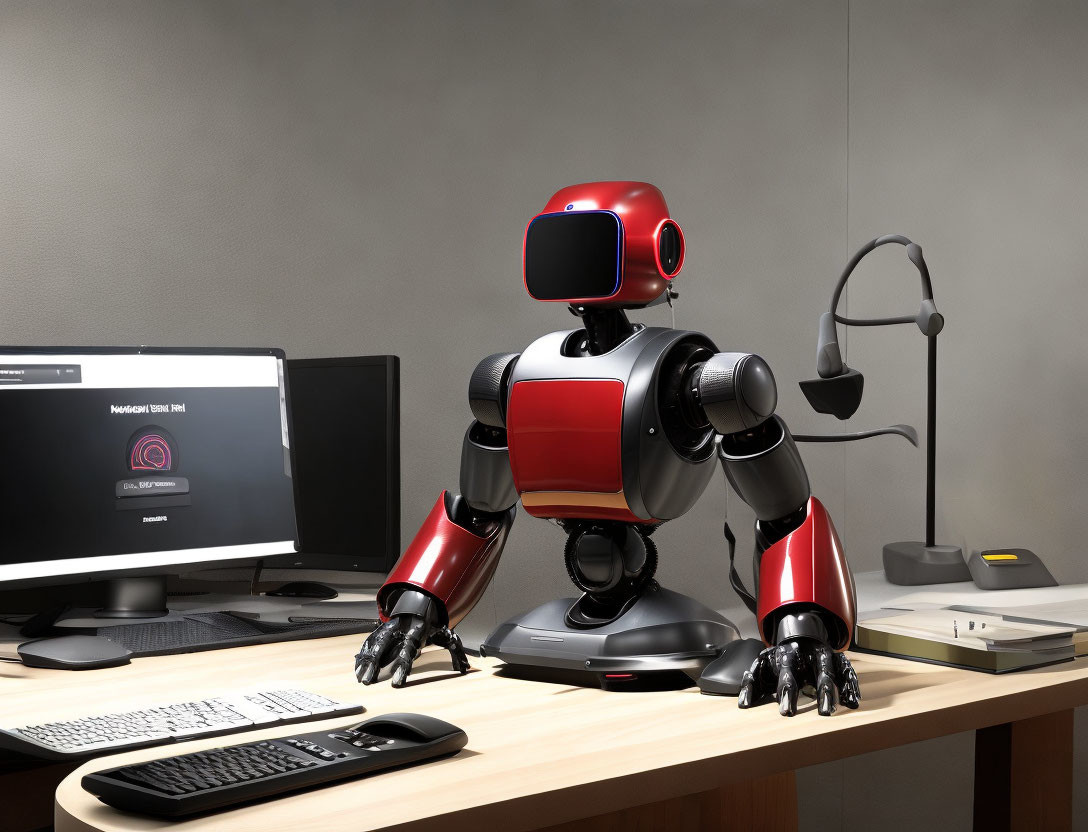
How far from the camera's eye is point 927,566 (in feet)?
7.48

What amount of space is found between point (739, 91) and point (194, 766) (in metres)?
1.96

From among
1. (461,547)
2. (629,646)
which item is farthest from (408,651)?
(629,646)

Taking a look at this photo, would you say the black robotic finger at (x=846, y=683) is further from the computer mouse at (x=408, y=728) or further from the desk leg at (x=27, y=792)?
the desk leg at (x=27, y=792)

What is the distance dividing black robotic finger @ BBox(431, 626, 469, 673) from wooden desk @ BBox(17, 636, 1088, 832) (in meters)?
0.03

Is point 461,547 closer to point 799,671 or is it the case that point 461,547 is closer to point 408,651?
point 408,651

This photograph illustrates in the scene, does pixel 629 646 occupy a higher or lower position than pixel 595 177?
lower

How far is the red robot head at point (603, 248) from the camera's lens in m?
1.35

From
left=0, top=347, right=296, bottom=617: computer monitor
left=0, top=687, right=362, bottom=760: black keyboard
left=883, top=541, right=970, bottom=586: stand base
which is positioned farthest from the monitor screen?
left=883, top=541, right=970, bottom=586: stand base

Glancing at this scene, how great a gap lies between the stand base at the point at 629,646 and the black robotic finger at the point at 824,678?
0.15 meters

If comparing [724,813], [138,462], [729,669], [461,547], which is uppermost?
[138,462]

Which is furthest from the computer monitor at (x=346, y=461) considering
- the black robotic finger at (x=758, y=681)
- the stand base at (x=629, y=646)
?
the black robotic finger at (x=758, y=681)

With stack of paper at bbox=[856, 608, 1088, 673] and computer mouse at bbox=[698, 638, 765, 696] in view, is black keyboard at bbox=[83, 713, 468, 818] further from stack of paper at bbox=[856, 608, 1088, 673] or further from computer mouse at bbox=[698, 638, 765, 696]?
stack of paper at bbox=[856, 608, 1088, 673]

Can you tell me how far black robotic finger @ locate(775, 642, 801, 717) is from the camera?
1188mm

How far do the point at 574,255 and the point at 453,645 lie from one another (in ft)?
1.71
